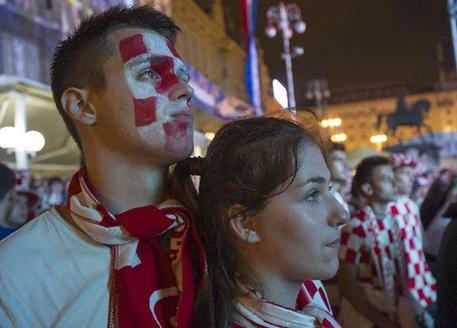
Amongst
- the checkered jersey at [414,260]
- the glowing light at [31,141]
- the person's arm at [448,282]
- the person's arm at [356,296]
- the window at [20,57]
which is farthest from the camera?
the window at [20,57]

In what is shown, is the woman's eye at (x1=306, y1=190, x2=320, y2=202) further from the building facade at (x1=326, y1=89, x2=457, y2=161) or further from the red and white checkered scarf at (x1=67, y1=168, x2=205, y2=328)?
the building facade at (x1=326, y1=89, x2=457, y2=161)

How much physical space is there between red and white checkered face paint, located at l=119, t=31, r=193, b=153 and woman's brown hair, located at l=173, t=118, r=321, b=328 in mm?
132

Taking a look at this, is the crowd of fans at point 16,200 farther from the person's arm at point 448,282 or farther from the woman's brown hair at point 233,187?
the person's arm at point 448,282

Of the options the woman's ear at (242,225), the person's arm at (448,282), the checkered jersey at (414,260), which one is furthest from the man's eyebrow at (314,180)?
the checkered jersey at (414,260)

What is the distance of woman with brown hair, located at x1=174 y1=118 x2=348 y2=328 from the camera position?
1367 mm

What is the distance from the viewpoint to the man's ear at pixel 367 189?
4172 millimetres

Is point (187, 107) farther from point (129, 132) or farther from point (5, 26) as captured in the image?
point (5, 26)

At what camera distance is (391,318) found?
3.60 meters

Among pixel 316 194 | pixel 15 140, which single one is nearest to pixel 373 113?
pixel 15 140

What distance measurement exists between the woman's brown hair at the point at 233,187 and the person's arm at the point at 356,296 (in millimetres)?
2279

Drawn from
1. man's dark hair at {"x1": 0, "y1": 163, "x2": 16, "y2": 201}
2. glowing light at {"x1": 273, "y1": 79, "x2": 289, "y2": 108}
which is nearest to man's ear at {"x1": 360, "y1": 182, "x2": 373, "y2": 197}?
glowing light at {"x1": 273, "y1": 79, "x2": 289, "y2": 108}

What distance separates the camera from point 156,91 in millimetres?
1490

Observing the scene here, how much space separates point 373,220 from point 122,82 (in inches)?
112

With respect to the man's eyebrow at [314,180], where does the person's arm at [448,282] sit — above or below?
below
